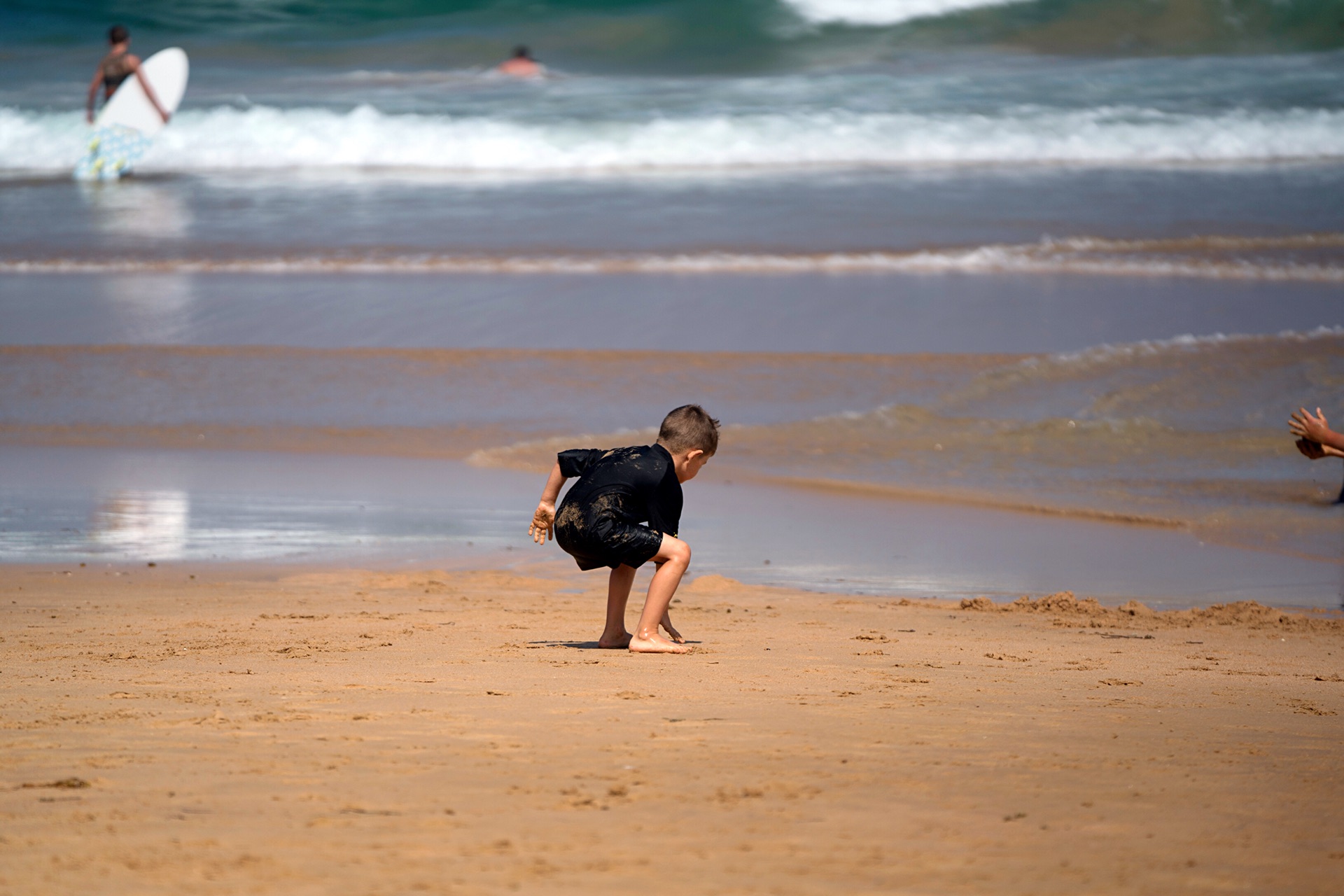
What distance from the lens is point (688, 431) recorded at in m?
4.51

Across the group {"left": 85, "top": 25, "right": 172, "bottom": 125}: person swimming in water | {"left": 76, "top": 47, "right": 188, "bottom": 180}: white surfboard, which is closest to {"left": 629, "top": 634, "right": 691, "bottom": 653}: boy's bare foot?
{"left": 85, "top": 25, "right": 172, "bottom": 125}: person swimming in water

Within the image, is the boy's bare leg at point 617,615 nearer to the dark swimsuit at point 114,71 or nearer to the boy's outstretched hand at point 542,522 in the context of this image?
the boy's outstretched hand at point 542,522

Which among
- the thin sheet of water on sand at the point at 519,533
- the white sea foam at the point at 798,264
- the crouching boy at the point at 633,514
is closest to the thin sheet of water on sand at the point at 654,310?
the white sea foam at the point at 798,264

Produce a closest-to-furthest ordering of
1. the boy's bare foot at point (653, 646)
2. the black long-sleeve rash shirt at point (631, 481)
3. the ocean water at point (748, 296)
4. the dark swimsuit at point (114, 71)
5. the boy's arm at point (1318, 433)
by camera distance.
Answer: the boy's arm at point (1318, 433) < the boy's bare foot at point (653, 646) < the black long-sleeve rash shirt at point (631, 481) < the ocean water at point (748, 296) < the dark swimsuit at point (114, 71)

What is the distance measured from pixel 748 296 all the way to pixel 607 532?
9403mm

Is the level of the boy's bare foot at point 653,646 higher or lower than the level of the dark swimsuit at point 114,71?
lower

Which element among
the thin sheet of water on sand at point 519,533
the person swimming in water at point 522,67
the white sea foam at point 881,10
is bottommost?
the thin sheet of water on sand at point 519,533

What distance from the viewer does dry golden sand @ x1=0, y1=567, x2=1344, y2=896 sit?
7.56 ft

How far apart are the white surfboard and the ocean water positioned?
1.85 ft

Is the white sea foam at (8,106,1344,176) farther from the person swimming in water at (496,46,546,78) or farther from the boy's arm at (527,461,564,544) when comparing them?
the boy's arm at (527,461,564,544)

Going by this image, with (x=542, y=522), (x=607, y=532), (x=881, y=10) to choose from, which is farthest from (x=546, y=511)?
(x=881, y=10)

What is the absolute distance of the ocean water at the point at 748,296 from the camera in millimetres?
7445

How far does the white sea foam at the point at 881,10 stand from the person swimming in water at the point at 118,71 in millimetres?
16914

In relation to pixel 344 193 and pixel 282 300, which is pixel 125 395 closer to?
pixel 282 300
